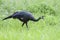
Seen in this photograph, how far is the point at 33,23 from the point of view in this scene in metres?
10.9

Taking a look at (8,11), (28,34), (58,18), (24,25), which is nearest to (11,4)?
(8,11)

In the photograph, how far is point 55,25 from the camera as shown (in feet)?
37.2

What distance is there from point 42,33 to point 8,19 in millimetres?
2098

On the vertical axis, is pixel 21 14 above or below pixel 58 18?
above

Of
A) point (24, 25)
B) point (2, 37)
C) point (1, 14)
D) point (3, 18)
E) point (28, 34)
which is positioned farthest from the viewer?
point (1, 14)

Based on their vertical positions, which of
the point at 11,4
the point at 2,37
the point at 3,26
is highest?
the point at 2,37

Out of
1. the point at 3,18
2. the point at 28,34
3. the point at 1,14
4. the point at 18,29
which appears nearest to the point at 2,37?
the point at 28,34

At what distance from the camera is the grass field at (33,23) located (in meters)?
8.59

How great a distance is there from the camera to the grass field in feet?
28.2

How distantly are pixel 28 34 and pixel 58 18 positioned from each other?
3803mm

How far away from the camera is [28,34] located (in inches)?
345

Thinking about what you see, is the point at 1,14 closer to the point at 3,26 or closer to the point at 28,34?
the point at 3,26

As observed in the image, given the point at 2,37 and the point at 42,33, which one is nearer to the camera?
the point at 2,37

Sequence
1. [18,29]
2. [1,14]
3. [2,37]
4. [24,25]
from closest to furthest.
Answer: [2,37]
[18,29]
[24,25]
[1,14]
